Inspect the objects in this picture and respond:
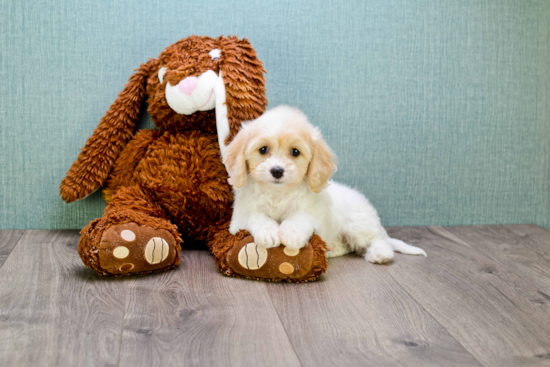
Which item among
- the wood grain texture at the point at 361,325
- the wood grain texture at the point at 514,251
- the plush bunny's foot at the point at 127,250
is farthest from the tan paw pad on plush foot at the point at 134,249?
the wood grain texture at the point at 514,251

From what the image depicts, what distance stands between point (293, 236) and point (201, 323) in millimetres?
407

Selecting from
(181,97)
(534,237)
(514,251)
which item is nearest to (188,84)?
(181,97)

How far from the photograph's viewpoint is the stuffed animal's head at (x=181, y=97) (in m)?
1.79

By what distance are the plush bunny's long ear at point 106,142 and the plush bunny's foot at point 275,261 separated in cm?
67

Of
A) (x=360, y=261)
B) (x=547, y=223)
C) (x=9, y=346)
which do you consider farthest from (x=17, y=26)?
(x=547, y=223)

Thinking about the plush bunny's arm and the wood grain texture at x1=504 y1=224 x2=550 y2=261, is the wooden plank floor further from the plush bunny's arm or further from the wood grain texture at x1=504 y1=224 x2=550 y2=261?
the plush bunny's arm

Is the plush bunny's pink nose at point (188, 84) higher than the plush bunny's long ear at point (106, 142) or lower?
higher

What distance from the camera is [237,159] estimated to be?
1607mm

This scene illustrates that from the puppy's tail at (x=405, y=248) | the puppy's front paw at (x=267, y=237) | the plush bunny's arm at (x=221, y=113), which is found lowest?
the puppy's tail at (x=405, y=248)

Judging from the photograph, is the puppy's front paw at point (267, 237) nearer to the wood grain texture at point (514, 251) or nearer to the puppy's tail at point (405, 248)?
the puppy's tail at point (405, 248)

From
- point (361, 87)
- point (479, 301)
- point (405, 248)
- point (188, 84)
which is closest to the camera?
point (479, 301)

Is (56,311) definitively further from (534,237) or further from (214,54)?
(534,237)

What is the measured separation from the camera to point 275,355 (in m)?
1.14

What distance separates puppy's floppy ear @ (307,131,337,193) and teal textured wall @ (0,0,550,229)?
573mm
